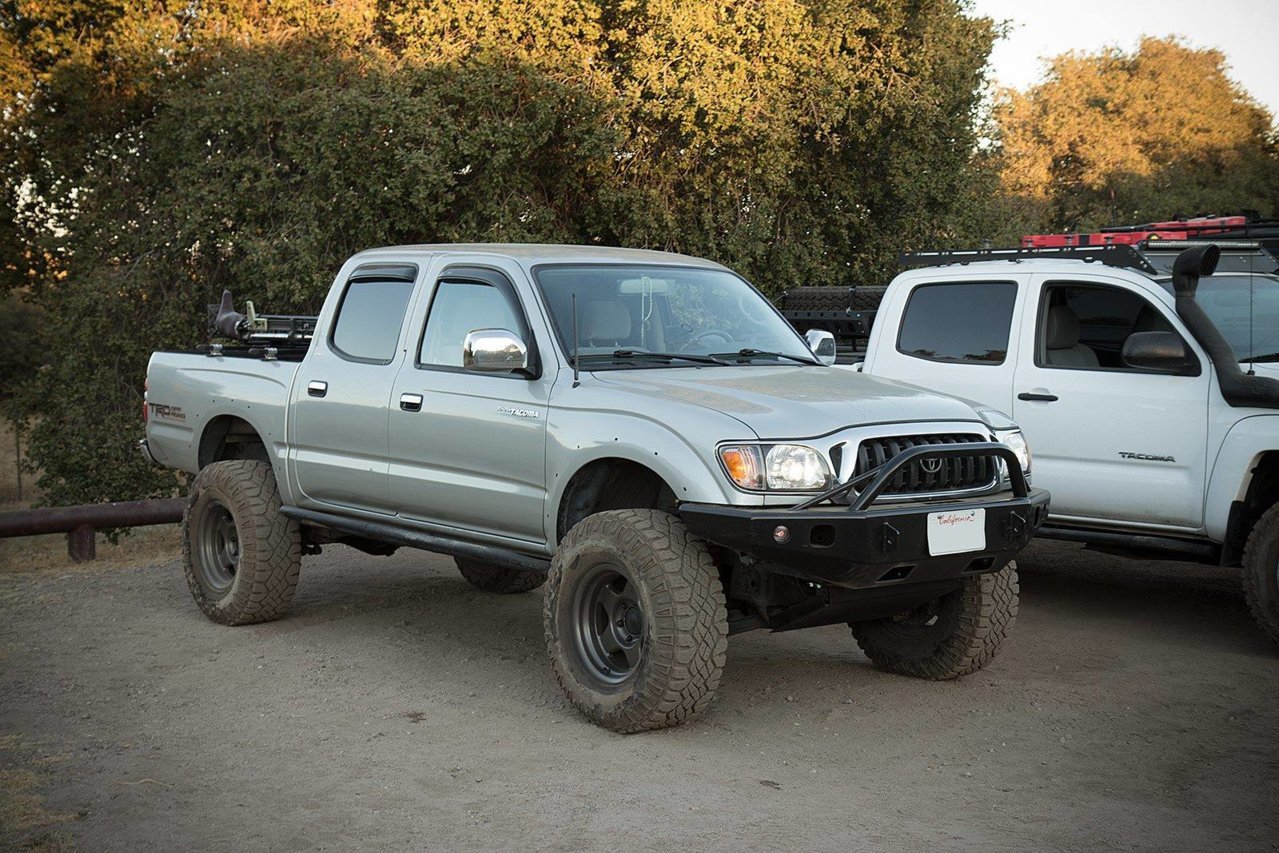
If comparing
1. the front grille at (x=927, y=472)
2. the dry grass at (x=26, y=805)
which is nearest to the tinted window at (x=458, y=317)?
the front grille at (x=927, y=472)

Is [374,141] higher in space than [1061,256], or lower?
higher

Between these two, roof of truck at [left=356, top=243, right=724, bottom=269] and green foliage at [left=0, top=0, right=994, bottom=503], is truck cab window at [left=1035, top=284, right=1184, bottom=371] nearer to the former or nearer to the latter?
roof of truck at [left=356, top=243, right=724, bottom=269]

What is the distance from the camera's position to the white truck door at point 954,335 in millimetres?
8625

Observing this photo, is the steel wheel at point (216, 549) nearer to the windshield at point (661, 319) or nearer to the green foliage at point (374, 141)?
the windshield at point (661, 319)

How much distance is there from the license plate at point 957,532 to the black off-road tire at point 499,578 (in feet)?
12.7

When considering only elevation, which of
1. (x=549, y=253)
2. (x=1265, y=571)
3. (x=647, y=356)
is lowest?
(x=1265, y=571)

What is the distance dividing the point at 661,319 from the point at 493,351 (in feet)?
3.22

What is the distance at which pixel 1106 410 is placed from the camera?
26.4 feet

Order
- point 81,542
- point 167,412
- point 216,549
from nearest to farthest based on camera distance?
point 216,549 → point 167,412 → point 81,542

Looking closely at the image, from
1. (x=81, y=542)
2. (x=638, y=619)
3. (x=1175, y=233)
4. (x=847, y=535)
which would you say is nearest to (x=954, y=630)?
(x=847, y=535)

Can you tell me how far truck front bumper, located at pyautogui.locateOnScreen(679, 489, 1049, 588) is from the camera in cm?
543

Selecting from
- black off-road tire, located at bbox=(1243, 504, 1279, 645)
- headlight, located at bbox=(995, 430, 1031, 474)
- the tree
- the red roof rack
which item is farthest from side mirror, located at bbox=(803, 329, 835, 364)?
the tree

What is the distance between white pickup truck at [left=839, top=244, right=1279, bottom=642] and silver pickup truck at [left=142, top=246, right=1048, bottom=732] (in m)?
1.64

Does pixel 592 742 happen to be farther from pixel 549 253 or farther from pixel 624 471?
pixel 549 253
